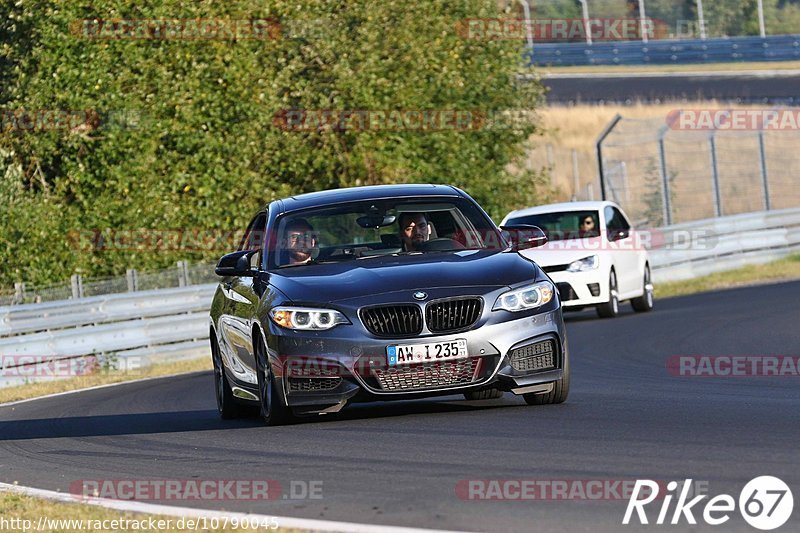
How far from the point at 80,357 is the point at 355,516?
14.3m

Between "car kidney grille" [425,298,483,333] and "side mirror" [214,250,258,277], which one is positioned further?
"side mirror" [214,250,258,277]

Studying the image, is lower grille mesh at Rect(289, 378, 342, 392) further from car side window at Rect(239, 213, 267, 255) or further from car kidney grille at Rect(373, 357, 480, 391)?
car side window at Rect(239, 213, 267, 255)

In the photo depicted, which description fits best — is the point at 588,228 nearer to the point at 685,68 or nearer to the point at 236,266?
the point at 236,266

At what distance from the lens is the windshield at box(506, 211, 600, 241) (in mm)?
21922

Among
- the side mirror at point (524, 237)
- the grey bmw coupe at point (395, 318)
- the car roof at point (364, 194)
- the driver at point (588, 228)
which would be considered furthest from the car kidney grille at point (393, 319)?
the driver at point (588, 228)

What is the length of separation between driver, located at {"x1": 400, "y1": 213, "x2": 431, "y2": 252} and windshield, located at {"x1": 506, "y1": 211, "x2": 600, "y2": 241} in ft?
36.7

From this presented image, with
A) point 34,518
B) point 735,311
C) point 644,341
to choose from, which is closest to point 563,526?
point 34,518

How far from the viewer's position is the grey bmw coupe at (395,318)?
946 centimetres

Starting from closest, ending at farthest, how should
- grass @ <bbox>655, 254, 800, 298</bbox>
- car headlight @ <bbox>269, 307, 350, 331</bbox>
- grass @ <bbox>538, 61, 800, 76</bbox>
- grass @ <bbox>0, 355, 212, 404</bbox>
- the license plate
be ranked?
the license plate
car headlight @ <bbox>269, 307, 350, 331</bbox>
grass @ <bbox>0, 355, 212, 404</bbox>
grass @ <bbox>655, 254, 800, 298</bbox>
grass @ <bbox>538, 61, 800, 76</bbox>

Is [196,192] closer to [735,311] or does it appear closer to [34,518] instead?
[735,311]

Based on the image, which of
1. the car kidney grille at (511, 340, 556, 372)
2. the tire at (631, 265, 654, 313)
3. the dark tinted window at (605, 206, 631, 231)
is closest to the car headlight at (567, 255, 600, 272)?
the dark tinted window at (605, 206, 631, 231)

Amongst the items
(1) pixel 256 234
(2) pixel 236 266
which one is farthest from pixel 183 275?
(2) pixel 236 266

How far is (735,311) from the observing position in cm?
2005

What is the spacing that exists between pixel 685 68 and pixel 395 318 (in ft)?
174
